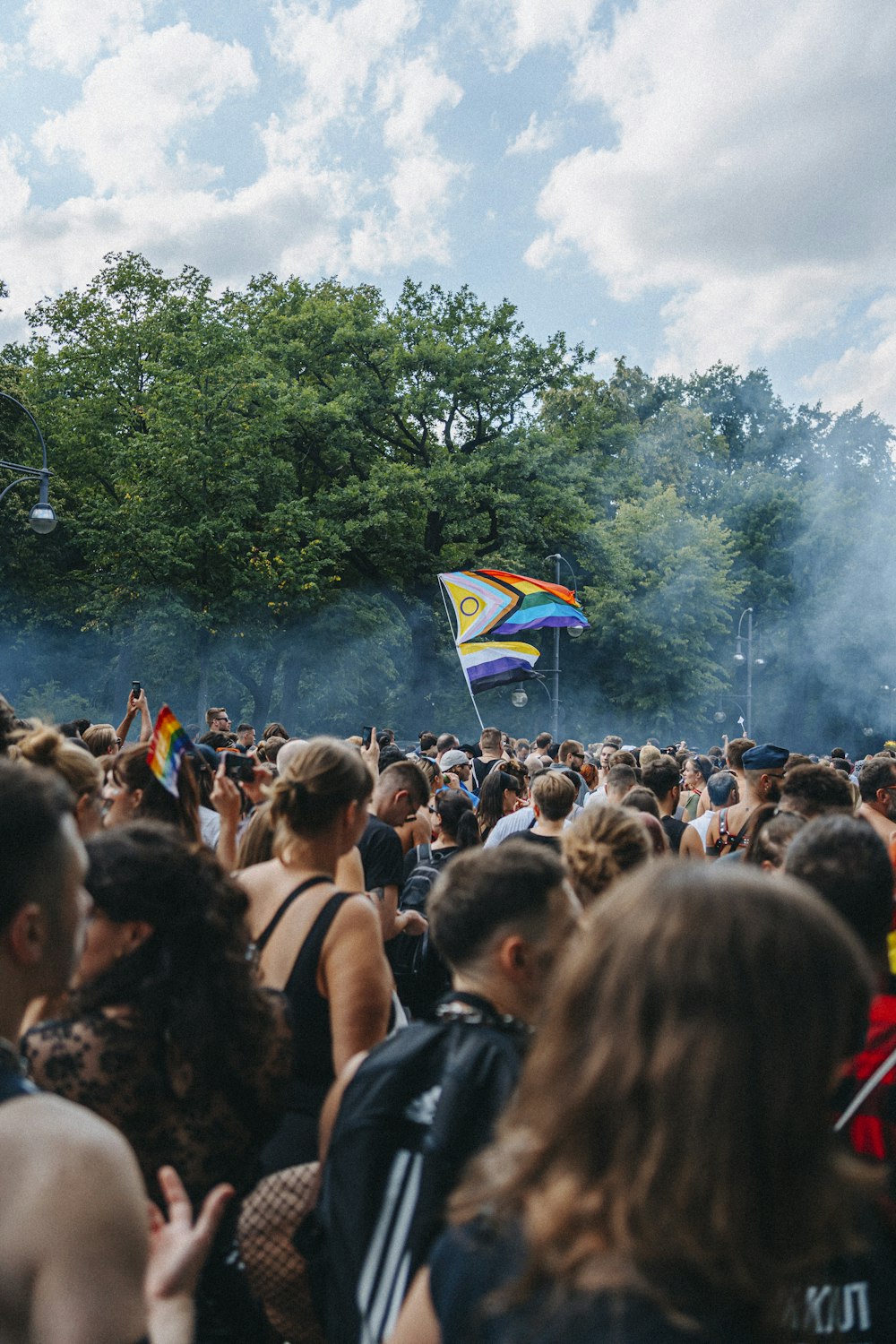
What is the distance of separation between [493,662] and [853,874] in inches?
448

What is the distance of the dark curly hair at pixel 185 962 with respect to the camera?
218 centimetres

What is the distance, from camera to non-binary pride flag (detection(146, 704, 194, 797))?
3982 millimetres

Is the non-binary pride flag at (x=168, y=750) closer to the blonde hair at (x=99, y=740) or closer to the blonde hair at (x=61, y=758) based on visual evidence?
the blonde hair at (x=61, y=758)

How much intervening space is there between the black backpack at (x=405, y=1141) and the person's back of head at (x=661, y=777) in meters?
5.10

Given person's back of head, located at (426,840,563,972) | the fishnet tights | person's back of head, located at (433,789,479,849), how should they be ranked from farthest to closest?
person's back of head, located at (433,789,479,849) < the fishnet tights < person's back of head, located at (426,840,563,972)

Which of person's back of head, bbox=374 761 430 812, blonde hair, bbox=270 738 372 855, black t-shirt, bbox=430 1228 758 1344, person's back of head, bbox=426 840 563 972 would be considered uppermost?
blonde hair, bbox=270 738 372 855

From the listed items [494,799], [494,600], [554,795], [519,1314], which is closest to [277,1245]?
Result: [519,1314]

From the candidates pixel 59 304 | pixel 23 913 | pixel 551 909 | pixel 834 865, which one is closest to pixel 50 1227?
pixel 23 913

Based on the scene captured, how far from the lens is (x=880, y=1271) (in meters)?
1.72

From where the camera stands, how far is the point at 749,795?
6.31m

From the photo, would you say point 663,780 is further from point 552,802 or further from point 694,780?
point 694,780

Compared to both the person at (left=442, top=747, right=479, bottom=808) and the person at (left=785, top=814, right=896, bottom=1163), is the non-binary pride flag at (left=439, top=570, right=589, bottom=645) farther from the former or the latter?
the person at (left=785, top=814, right=896, bottom=1163)

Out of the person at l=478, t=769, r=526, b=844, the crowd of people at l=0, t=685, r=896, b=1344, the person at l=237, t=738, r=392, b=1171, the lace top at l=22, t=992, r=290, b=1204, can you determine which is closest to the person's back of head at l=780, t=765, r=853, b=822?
the crowd of people at l=0, t=685, r=896, b=1344

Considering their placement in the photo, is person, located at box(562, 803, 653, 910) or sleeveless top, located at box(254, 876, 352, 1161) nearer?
sleeveless top, located at box(254, 876, 352, 1161)
